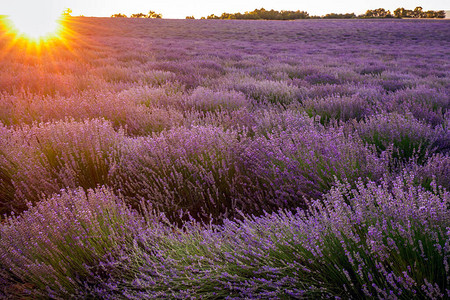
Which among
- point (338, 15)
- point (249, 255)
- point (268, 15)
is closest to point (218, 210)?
point (249, 255)

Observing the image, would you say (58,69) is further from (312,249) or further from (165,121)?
(312,249)

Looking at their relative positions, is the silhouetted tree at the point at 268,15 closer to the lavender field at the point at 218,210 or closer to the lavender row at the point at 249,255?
the lavender field at the point at 218,210

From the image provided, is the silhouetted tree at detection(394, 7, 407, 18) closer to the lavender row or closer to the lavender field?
the lavender field

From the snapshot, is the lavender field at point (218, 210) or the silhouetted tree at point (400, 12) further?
the silhouetted tree at point (400, 12)

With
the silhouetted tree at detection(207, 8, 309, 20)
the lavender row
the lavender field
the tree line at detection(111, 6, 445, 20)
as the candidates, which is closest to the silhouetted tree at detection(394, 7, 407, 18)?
the tree line at detection(111, 6, 445, 20)

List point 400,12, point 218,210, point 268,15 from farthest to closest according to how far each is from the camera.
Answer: point 268,15 → point 400,12 → point 218,210

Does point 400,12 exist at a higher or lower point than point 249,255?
higher

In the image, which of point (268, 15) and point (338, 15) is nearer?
point (338, 15)

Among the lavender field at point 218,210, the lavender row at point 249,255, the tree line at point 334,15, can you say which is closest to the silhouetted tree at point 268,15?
the tree line at point 334,15

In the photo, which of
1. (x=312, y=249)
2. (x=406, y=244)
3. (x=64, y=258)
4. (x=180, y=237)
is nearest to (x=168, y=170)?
(x=180, y=237)

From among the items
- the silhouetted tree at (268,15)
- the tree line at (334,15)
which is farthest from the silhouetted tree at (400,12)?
the silhouetted tree at (268,15)

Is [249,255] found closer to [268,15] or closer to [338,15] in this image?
[268,15]

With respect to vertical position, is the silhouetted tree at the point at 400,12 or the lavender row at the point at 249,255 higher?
the silhouetted tree at the point at 400,12

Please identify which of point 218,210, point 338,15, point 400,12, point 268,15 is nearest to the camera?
point 218,210
